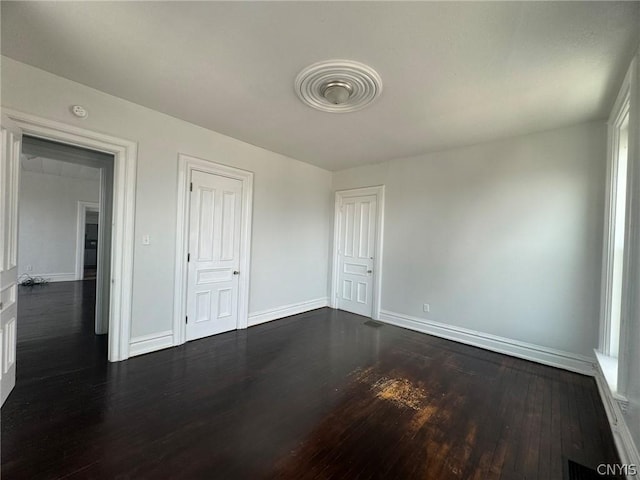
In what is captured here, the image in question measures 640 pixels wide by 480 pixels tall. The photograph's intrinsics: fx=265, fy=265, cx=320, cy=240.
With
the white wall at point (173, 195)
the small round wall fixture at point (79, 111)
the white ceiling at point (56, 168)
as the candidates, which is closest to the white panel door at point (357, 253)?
the white wall at point (173, 195)

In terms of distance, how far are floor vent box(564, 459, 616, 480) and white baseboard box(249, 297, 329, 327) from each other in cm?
344

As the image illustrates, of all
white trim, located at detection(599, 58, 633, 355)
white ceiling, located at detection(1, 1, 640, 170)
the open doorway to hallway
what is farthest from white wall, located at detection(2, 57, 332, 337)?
white trim, located at detection(599, 58, 633, 355)

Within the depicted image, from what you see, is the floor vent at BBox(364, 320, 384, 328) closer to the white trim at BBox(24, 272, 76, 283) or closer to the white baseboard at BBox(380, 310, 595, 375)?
the white baseboard at BBox(380, 310, 595, 375)

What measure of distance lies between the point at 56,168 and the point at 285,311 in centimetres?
658

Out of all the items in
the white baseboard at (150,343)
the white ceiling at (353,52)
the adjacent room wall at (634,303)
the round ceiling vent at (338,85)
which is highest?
the white ceiling at (353,52)

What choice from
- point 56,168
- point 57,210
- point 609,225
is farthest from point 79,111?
point 57,210

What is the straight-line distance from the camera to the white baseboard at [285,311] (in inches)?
158

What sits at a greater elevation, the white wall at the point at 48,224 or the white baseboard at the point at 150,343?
the white wall at the point at 48,224

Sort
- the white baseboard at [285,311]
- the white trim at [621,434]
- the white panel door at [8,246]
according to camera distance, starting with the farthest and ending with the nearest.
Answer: the white baseboard at [285,311] < the white panel door at [8,246] < the white trim at [621,434]

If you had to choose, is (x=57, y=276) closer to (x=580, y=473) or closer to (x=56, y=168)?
(x=56, y=168)

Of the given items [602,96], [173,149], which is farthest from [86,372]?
[602,96]

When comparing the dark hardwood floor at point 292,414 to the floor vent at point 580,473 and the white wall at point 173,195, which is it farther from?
the white wall at point 173,195

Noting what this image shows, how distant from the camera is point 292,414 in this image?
2.02 m

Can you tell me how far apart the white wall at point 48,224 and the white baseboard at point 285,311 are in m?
6.16
